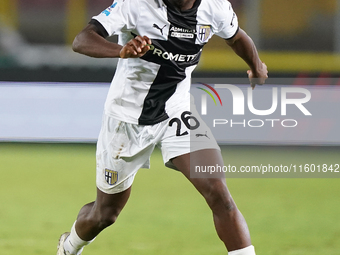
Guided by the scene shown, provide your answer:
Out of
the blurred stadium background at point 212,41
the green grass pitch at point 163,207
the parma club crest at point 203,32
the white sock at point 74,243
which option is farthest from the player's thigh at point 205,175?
the blurred stadium background at point 212,41

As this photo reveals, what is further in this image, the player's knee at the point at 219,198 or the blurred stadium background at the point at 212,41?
the blurred stadium background at the point at 212,41

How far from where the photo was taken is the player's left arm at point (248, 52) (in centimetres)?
374

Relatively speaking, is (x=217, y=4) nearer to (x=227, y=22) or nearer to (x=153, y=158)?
(x=227, y=22)

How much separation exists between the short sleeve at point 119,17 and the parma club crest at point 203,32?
40 cm

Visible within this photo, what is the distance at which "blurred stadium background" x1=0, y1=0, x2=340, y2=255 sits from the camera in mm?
4457

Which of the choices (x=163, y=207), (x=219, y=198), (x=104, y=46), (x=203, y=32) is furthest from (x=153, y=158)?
(x=104, y=46)

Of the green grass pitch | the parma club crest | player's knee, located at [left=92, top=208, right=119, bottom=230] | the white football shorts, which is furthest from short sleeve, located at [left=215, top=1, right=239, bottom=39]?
the green grass pitch

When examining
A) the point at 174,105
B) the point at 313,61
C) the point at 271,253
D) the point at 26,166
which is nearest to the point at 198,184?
the point at 174,105

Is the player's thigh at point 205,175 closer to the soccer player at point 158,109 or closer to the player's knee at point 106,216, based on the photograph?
the soccer player at point 158,109

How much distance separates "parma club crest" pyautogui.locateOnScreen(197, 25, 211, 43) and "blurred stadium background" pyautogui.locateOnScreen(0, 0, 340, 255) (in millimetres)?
1564

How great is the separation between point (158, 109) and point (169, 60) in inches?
11.6

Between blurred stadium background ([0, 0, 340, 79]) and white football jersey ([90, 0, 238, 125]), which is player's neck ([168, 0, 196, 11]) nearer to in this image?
white football jersey ([90, 0, 238, 125])

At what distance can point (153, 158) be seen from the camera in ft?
25.9

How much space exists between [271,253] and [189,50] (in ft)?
5.37
